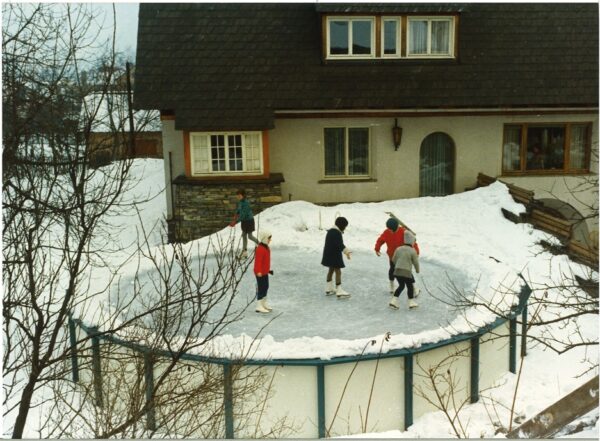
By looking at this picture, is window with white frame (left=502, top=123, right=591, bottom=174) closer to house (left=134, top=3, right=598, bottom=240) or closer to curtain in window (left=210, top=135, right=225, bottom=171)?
house (left=134, top=3, right=598, bottom=240)

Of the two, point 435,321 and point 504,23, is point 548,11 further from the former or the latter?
point 435,321

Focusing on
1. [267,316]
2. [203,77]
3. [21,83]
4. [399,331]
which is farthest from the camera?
[203,77]

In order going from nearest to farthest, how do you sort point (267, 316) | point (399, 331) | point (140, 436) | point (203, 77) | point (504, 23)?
1. point (140, 436)
2. point (399, 331)
3. point (267, 316)
4. point (203, 77)
5. point (504, 23)

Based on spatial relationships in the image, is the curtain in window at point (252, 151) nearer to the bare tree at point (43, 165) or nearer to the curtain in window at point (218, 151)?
the curtain in window at point (218, 151)

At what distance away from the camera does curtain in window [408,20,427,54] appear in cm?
1819

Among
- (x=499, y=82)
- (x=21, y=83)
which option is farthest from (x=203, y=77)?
(x=21, y=83)

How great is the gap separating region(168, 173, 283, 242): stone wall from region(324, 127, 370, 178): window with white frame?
80.8 inches

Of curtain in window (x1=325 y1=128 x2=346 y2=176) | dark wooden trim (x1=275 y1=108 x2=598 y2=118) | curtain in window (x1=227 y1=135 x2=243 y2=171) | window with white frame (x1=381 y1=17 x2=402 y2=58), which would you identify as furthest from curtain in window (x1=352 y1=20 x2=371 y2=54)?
curtain in window (x1=227 y1=135 x2=243 y2=171)

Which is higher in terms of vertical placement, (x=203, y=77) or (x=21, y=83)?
(x=203, y=77)

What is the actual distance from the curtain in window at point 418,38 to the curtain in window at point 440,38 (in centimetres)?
26

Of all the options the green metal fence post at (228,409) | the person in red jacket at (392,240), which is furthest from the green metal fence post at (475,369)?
the green metal fence post at (228,409)

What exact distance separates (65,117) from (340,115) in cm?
1246

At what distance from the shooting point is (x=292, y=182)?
18281 millimetres

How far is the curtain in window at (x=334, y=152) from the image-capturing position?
18.5 meters
